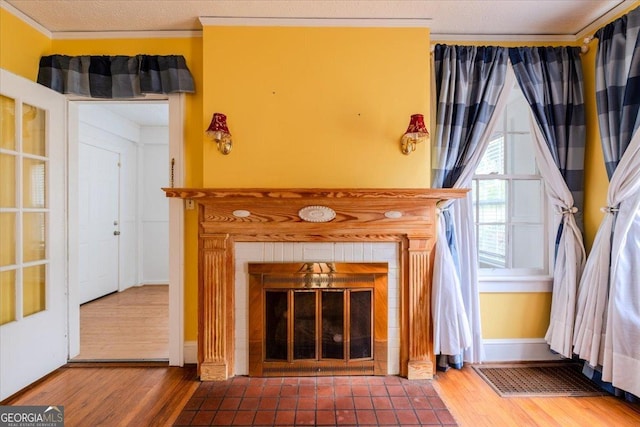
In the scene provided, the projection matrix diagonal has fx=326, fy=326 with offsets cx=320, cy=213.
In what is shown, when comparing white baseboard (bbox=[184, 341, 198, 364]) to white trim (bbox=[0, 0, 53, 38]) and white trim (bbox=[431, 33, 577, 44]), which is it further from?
white trim (bbox=[431, 33, 577, 44])

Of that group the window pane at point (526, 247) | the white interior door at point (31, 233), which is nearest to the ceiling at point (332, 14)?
the white interior door at point (31, 233)

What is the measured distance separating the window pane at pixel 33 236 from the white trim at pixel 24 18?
131 centimetres

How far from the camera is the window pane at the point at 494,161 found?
2.64 m

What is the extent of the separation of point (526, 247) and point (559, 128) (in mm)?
961

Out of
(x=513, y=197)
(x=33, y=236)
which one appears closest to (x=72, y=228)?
(x=33, y=236)

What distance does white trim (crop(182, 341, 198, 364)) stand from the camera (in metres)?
2.44

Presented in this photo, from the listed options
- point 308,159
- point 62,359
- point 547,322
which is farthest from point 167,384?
point 547,322

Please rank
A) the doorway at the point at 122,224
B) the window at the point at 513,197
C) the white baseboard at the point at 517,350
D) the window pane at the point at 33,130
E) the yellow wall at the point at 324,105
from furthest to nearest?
the doorway at the point at 122,224 < the window at the point at 513,197 < the white baseboard at the point at 517,350 < the yellow wall at the point at 324,105 < the window pane at the point at 33,130

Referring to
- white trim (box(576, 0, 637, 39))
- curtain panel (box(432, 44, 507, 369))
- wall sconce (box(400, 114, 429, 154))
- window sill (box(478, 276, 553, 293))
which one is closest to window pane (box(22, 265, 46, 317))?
wall sconce (box(400, 114, 429, 154))

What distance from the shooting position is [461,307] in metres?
2.21

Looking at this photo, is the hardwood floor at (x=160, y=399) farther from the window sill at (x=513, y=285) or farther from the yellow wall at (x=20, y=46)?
the yellow wall at (x=20, y=46)

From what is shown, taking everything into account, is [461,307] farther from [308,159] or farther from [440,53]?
[440,53]

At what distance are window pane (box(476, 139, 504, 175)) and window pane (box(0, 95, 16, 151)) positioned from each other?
330 centimetres

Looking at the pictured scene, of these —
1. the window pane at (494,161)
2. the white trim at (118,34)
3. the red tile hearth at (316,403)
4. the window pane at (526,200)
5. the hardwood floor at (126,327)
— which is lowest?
the red tile hearth at (316,403)
